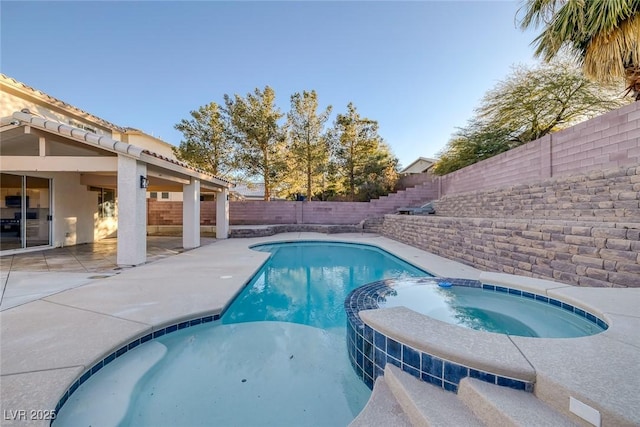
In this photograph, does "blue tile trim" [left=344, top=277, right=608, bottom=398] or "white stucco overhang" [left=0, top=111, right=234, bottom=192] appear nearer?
"blue tile trim" [left=344, top=277, right=608, bottom=398]

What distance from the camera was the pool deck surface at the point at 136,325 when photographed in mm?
1874

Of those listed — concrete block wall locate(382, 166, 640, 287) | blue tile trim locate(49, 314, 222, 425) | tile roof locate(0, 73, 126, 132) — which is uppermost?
tile roof locate(0, 73, 126, 132)

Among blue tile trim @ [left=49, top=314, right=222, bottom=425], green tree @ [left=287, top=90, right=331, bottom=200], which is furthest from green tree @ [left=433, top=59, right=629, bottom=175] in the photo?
blue tile trim @ [left=49, top=314, right=222, bottom=425]

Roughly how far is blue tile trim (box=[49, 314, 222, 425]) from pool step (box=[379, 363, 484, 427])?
8.60 feet

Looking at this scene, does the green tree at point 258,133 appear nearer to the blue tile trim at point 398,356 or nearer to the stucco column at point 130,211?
the stucco column at point 130,211

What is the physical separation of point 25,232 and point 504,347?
12.9 meters

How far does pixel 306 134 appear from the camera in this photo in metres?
19.5

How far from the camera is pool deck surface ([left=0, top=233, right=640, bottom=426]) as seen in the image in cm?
187

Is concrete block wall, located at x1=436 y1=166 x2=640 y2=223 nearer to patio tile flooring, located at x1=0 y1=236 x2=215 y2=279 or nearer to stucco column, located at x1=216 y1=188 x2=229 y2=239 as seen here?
patio tile flooring, located at x1=0 y1=236 x2=215 y2=279

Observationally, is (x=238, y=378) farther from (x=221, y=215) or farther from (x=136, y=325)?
(x=221, y=215)

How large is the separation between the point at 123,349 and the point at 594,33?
11.2 m

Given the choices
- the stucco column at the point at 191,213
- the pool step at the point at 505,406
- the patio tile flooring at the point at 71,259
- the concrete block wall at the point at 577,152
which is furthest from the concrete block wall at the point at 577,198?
the stucco column at the point at 191,213

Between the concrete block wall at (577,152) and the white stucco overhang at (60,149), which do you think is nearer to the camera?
the concrete block wall at (577,152)

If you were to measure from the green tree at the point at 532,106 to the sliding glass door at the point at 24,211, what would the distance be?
20.0 metres
